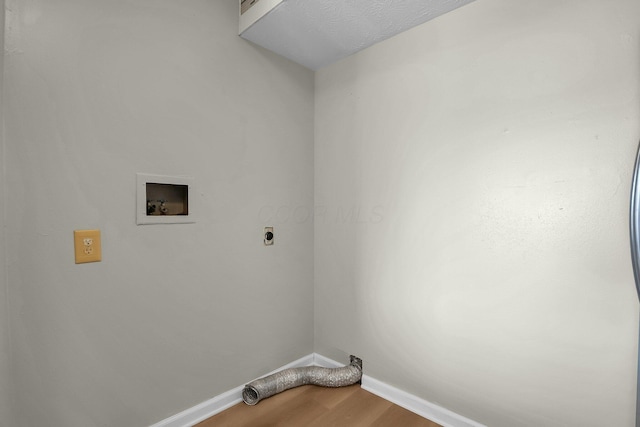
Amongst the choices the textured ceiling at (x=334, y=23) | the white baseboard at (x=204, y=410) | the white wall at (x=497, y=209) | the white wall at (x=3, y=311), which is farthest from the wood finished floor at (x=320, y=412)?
the textured ceiling at (x=334, y=23)

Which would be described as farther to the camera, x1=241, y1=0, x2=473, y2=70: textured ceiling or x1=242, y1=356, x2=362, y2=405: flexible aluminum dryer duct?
x1=242, y1=356, x2=362, y2=405: flexible aluminum dryer duct

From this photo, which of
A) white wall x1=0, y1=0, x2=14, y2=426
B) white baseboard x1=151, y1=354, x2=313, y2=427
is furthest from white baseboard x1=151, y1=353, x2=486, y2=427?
white wall x1=0, y1=0, x2=14, y2=426

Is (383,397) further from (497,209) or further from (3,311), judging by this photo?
(3,311)

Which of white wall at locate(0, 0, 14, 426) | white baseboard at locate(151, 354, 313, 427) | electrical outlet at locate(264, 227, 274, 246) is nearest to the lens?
white wall at locate(0, 0, 14, 426)

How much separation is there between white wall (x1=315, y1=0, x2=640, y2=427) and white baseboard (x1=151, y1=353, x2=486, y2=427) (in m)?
0.05

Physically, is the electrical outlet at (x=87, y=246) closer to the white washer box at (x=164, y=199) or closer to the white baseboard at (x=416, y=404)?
the white washer box at (x=164, y=199)

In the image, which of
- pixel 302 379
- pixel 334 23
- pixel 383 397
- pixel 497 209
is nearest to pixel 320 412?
pixel 302 379

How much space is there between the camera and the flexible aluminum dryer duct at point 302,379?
1748 mm

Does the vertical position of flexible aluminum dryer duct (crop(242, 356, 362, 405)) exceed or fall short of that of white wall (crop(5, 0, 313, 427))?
it falls short

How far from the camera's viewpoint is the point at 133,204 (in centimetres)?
139

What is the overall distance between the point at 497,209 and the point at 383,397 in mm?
1242

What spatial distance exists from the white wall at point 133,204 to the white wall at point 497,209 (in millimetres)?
525

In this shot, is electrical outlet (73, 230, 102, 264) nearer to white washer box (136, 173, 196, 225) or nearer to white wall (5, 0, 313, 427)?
white wall (5, 0, 313, 427)

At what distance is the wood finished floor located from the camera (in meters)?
1.58
